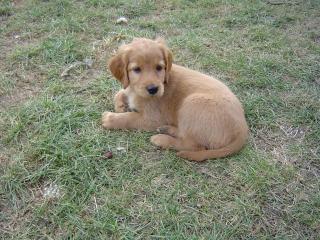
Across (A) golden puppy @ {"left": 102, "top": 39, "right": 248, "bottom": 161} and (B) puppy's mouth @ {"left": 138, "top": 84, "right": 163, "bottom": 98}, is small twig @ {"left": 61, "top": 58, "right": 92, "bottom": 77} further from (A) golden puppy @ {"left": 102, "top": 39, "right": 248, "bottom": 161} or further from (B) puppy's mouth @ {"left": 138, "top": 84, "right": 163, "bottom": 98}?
(B) puppy's mouth @ {"left": 138, "top": 84, "right": 163, "bottom": 98}

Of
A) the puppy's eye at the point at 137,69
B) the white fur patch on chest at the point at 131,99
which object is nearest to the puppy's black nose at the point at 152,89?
the puppy's eye at the point at 137,69

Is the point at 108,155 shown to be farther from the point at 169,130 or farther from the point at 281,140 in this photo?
the point at 281,140

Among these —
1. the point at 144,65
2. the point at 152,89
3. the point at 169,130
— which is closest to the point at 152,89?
the point at 152,89

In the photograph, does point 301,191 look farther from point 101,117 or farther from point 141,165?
point 101,117

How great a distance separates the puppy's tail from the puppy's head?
61 centimetres

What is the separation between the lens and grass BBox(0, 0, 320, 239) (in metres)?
3.15

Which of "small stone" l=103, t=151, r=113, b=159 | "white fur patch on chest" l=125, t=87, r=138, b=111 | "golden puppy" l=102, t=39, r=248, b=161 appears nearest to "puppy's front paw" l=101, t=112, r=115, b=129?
"golden puppy" l=102, t=39, r=248, b=161

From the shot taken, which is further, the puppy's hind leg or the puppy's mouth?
the puppy's hind leg

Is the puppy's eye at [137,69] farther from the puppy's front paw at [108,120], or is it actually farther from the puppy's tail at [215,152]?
the puppy's tail at [215,152]

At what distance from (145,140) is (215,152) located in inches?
28.2

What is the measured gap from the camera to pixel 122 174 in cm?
350

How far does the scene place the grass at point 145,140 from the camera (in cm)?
315

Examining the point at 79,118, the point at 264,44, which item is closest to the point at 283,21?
the point at 264,44

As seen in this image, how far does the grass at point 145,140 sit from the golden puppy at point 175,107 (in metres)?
0.14
